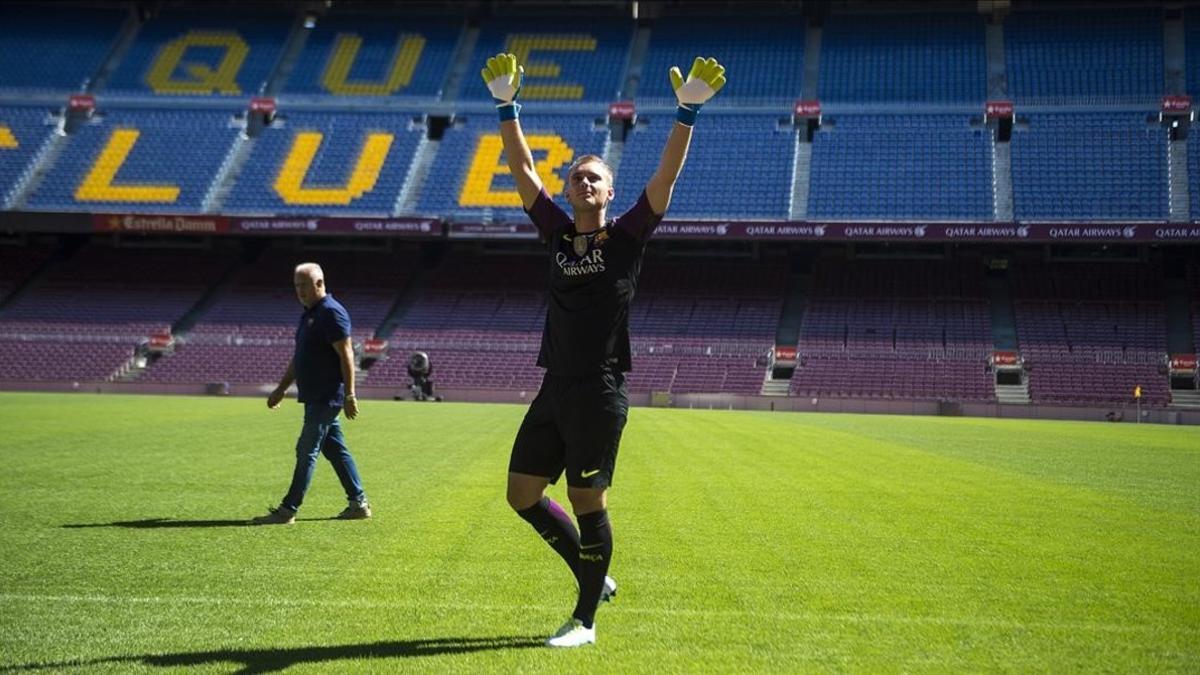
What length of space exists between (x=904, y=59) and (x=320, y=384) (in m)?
45.5

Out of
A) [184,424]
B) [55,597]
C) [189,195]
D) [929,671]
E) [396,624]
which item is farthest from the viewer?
[189,195]

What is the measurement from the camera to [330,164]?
155ft

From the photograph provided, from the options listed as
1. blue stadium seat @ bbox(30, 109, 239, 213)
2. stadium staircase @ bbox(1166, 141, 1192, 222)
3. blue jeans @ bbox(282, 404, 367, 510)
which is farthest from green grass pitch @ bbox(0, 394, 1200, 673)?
blue stadium seat @ bbox(30, 109, 239, 213)

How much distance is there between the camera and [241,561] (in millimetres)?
6926

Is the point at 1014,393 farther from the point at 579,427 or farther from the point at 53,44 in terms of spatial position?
the point at 53,44

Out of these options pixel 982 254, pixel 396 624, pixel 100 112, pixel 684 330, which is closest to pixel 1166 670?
pixel 396 624

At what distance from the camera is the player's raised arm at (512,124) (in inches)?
221

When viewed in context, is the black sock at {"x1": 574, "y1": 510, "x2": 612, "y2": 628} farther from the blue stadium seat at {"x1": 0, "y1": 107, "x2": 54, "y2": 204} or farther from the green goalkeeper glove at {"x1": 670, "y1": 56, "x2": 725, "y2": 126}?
the blue stadium seat at {"x1": 0, "y1": 107, "x2": 54, "y2": 204}

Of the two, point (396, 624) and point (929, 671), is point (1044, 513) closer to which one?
point (929, 671)

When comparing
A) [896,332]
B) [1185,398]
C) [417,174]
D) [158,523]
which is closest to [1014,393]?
[896,332]

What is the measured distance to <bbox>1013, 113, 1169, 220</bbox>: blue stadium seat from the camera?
41594 millimetres

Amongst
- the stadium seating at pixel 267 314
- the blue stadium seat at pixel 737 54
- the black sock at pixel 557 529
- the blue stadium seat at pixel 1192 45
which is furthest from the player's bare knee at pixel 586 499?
the blue stadium seat at pixel 1192 45

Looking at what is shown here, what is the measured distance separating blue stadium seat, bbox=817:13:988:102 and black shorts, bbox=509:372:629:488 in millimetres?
45590

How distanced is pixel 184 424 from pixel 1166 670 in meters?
18.7
